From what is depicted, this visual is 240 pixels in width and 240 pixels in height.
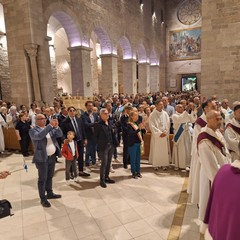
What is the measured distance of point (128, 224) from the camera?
12.7 ft

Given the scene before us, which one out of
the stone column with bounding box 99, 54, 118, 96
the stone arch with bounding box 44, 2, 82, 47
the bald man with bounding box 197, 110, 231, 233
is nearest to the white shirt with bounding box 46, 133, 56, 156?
the bald man with bounding box 197, 110, 231, 233

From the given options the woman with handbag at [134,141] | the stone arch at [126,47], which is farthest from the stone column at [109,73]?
the woman with handbag at [134,141]

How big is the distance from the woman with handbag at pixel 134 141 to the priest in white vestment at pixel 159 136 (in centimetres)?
58

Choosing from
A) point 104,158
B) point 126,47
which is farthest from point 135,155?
point 126,47

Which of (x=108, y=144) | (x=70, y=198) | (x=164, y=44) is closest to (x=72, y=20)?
(x=108, y=144)

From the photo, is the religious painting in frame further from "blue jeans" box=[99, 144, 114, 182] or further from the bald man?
the bald man

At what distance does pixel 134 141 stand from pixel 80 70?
10.3 meters

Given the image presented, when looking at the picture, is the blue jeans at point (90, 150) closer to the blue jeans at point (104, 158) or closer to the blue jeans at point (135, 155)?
the blue jeans at point (104, 158)

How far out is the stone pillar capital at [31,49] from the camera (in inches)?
437

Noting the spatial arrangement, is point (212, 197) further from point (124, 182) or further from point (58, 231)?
point (124, 182)

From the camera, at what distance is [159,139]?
6.37 m

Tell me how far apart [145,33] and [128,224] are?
23.3 metres

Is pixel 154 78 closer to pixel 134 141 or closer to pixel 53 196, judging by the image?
pixel 134 141

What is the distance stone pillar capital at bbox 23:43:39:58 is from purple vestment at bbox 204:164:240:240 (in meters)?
11.2
